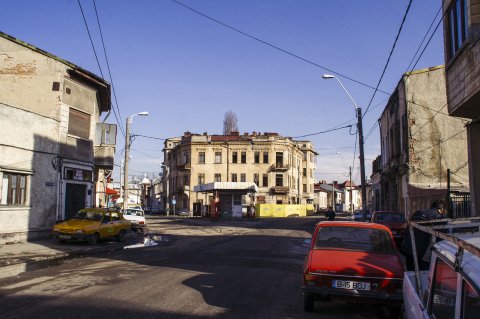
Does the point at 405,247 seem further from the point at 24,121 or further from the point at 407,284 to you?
the point at 24,121

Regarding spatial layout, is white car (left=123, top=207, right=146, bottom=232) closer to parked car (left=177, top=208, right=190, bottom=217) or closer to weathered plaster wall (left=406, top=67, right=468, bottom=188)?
weathered plaster wall (left=406, top=67, right=468, bottom=188)

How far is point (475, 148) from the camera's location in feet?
49.6

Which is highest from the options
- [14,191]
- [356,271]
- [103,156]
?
[103,156]

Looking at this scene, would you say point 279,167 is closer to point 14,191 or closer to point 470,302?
point 14,191

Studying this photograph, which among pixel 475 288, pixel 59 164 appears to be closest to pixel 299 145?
pixel 59 164

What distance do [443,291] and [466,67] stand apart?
10.5 m

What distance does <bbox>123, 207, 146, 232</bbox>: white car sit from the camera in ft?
95.2

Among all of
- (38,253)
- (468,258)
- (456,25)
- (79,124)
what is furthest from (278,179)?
(468,258)

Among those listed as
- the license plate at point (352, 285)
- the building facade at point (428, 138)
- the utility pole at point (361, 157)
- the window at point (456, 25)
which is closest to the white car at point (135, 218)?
→ the utility pole at point (361, 157)

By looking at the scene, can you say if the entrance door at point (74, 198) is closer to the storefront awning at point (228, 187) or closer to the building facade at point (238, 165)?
the storefront awning at point (228, 187)

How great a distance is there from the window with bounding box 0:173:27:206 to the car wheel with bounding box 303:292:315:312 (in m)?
14.9

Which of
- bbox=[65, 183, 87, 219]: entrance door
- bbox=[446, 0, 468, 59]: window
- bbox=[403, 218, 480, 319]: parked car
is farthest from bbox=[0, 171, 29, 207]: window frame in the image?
bbox=[403, 218, 480, 319]: parked car

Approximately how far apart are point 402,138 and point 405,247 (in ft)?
80.3

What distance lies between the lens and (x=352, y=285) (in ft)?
23.4
